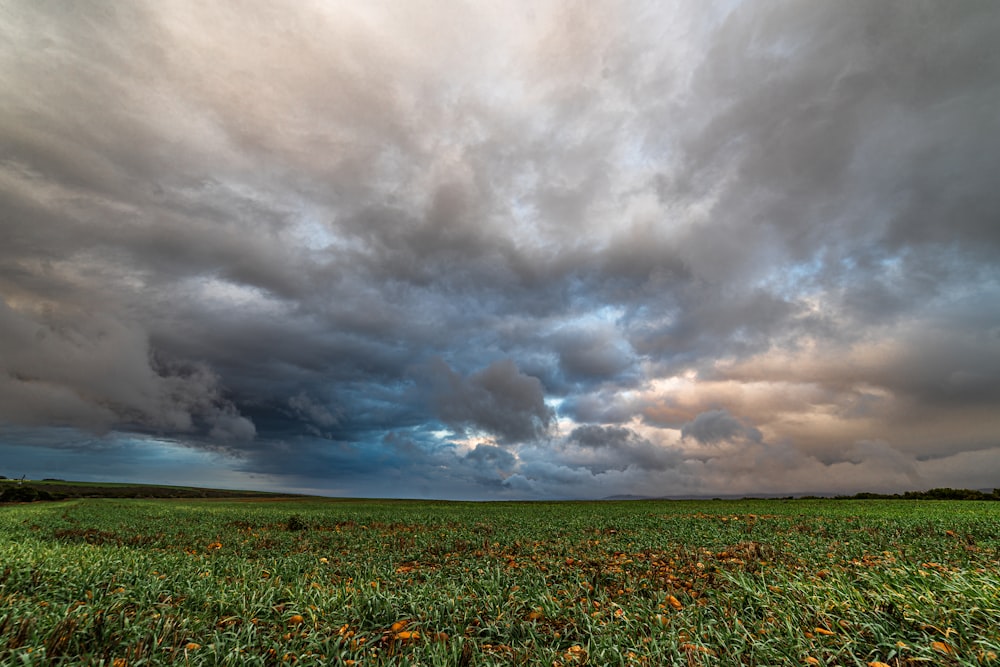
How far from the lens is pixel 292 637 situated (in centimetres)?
779

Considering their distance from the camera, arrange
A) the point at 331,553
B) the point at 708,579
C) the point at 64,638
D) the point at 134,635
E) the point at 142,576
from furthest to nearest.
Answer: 1. the point at 331,553
2. the point at 708,579
3. the point at 142,576
4. the point at 134,635
5. the point at 64,638

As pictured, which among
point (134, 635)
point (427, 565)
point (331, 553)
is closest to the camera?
point (134, 635)

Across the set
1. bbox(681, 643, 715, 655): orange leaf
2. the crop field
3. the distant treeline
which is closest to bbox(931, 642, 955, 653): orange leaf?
the crop field

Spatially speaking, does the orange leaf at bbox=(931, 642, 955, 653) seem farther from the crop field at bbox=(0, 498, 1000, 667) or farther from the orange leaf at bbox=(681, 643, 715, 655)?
the orange leaf at bbox=(681, 643, 715, 655)

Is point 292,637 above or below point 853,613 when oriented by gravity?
below

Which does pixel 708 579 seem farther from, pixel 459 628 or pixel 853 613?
pixel 459 628

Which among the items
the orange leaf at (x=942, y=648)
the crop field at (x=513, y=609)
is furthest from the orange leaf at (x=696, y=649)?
the orange leaf at (x=942, y=648)

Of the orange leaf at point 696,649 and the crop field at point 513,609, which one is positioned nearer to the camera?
the crop field at point 513,609

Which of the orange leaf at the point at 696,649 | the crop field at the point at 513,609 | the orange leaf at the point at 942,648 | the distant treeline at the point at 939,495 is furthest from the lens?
the distant treeline at the point at 939,495

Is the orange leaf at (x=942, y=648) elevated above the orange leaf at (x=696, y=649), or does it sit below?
above

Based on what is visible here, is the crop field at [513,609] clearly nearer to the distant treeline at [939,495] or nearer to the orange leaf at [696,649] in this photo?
the orange leaf at [696,649]

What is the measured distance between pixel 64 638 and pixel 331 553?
11446 mm

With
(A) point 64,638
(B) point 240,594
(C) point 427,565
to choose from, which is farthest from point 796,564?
(A) point 64,638

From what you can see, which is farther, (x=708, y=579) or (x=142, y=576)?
(x=708, y=579)
